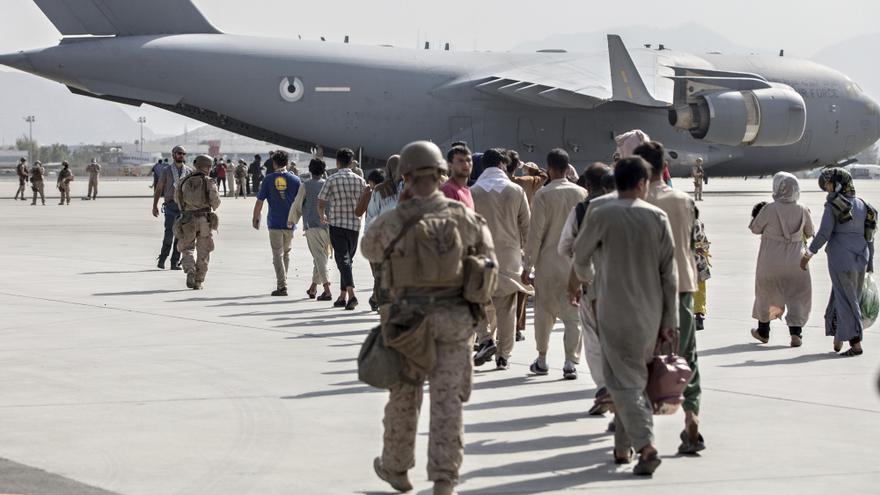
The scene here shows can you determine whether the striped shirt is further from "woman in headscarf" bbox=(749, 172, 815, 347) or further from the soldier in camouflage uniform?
the soldier in camouflage uniform

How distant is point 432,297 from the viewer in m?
6.41

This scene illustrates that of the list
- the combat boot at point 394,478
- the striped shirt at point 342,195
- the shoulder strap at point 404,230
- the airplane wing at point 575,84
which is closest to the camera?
the shoulder strap at point 404,230

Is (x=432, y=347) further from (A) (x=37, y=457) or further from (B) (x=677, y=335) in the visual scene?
(A) (x=37, y=457)

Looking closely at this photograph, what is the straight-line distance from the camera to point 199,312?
13914mm

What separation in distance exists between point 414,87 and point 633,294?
28.6 meters

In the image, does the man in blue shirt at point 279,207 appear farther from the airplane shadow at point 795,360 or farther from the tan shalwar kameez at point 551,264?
the airplane shadow at point 795,360

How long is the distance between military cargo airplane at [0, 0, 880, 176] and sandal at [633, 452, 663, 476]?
2419 cm

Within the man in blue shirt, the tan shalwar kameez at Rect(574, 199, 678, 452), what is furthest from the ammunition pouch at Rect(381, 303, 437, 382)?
the man in blue shirt

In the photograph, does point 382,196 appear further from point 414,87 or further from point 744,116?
point 414,87

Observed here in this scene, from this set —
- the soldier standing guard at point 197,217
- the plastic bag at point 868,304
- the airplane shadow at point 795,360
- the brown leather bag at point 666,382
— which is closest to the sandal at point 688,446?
the brown leather bag at point 666,382

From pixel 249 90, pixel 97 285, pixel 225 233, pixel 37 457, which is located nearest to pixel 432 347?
pixel 37 457

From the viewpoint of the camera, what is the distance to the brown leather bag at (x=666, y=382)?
6.98 m

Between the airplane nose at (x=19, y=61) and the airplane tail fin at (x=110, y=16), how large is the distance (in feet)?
4.03

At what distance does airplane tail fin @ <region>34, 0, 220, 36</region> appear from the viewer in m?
34.2
